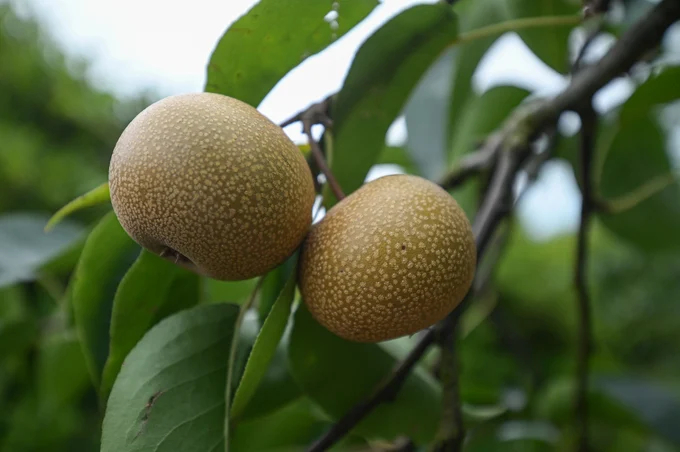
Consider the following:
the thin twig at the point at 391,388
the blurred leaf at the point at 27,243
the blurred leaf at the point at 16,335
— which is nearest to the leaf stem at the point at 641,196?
the thin twig at the point at 391,388

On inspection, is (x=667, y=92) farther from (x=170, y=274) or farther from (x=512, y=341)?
(x=170, y=274)

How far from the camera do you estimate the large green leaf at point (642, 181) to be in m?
1.25

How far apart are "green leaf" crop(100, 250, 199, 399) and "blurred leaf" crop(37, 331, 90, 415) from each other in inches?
12.7

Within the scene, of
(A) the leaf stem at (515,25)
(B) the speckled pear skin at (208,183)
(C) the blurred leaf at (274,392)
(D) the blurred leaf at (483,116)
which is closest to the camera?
(B) the speckled pear skin at (208,183)

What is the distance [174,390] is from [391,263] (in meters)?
0.23

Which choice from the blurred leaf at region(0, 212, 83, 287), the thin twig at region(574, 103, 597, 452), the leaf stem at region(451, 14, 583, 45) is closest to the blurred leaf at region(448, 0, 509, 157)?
the leaf stem at region(451, 14, 583, 45)

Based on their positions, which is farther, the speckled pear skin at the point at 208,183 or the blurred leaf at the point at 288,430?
the blurred leaf at the point at 288,430

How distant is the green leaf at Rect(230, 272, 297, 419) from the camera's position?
55 cm

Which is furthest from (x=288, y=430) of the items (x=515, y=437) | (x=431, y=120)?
(x=431, y=120)

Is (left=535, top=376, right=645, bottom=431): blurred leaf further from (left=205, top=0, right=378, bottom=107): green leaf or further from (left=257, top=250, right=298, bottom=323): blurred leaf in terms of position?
(left=205, top=0, right=378, bottom=107): green leaf

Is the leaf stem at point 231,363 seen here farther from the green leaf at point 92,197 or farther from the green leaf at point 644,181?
the green leaf at point 644,181

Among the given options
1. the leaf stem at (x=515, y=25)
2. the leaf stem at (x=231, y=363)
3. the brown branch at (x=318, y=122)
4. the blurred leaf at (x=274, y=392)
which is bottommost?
the blurred leaf at (x=274, y=392)

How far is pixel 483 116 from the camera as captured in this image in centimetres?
118

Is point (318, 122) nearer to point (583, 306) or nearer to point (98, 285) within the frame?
point (98, 285)
